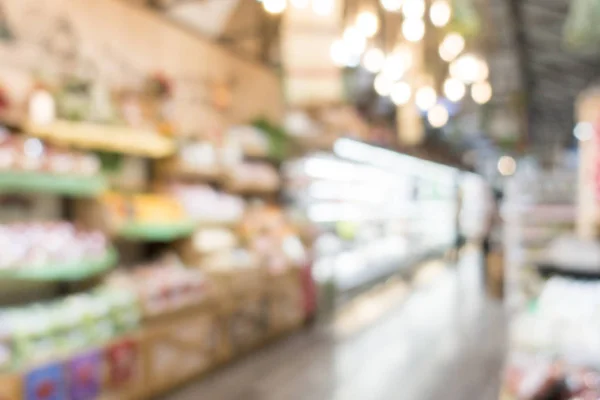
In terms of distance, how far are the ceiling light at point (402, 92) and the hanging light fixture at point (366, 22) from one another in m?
1.60

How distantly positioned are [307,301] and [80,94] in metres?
3.91

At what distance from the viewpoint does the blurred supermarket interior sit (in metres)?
3.74

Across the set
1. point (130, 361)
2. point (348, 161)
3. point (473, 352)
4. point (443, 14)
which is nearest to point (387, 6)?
point (443, 14)

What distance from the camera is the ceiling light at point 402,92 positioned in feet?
18.4

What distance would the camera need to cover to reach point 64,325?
150 inches

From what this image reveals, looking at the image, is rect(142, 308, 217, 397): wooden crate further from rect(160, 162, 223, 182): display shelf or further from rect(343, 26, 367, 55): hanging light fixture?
rect(343, 26, 367, 55): hanging light fixture

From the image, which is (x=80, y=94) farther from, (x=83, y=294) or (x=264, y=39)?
(x=264, y=39)

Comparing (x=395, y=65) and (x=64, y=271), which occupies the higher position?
(x=395, y=65)

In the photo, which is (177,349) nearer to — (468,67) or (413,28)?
(413,28)

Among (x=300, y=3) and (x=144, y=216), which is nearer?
(x=300, y=3)

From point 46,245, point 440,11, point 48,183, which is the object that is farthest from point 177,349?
point 440,11

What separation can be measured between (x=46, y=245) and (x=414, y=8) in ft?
9.41

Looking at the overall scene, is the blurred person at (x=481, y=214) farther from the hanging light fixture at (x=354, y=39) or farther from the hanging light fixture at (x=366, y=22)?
the hanging light fixture at (x=366, y=22)

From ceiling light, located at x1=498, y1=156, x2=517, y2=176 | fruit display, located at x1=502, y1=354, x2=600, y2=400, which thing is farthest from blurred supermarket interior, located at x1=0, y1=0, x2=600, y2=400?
ceiling light, located at x1=498, y1=156, x2=517, y2=176
